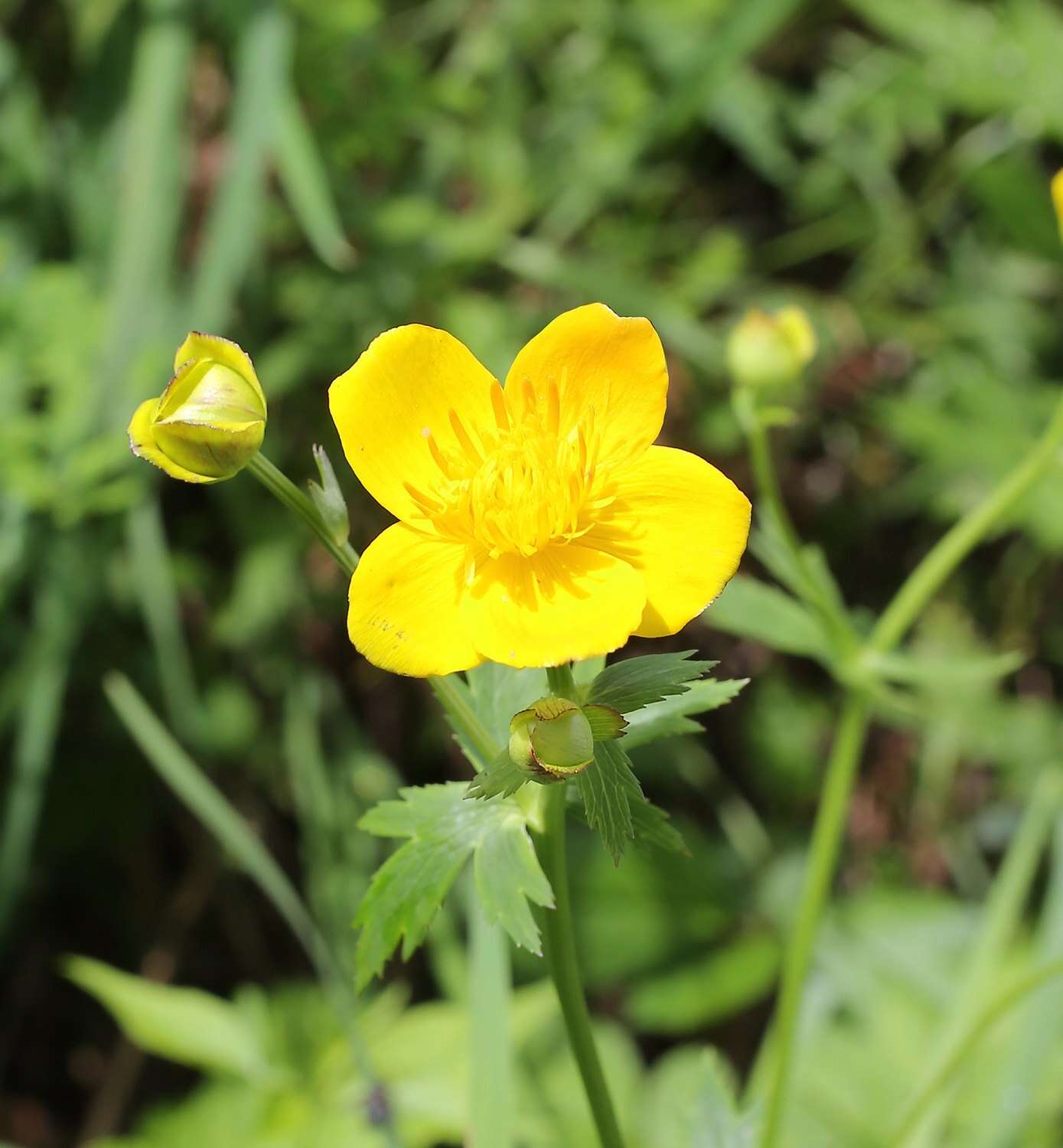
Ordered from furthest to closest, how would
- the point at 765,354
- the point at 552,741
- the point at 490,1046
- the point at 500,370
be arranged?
the point at 500,370 < the point at 765,354 < the point at 490,1046 < the point at 552,741

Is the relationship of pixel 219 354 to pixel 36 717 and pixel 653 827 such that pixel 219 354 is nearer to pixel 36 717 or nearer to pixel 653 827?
pixel 653 827

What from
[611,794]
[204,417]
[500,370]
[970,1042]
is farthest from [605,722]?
[500,370]

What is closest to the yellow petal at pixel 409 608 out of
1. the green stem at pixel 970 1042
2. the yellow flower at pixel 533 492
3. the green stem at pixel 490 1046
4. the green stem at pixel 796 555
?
the yellow flower at pixel 533 492

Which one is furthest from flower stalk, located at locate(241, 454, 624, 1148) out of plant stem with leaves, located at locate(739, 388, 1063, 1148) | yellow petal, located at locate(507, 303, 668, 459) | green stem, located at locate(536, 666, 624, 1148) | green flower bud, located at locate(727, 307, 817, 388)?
green flower bud, located at locate(727, 307, 817, 388)

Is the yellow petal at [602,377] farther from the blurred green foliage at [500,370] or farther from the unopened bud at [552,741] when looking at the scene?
the blurred green foliage at [500,370]

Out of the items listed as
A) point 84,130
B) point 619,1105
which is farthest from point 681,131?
point 619,1105

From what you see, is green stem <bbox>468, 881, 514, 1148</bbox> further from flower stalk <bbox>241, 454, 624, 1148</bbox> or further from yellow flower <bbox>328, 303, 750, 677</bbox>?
yellow flower <bbox>328, 303, 750, 677</bbox>
